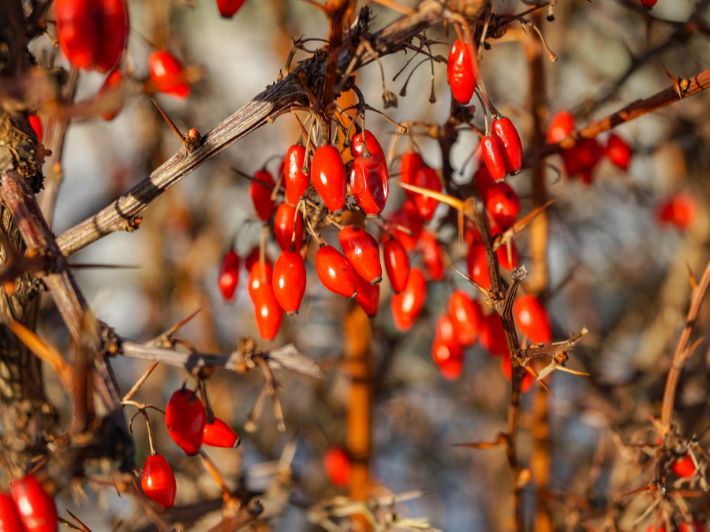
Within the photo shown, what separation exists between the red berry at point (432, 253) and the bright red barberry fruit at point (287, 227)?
358 millimetres

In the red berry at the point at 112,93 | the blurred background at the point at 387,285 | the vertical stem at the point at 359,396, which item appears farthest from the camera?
the blurred background at the point at 387,285

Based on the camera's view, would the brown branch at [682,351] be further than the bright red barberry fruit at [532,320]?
No

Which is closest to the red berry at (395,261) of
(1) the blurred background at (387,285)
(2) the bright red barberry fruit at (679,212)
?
(1) the blurred background at (387,285)

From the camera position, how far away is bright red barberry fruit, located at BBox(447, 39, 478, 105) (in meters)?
1.14

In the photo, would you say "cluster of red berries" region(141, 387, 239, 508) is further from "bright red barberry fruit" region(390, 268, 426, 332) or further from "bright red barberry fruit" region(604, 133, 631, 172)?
"bright red barberry fruit" region(604, 133, 631, 172)

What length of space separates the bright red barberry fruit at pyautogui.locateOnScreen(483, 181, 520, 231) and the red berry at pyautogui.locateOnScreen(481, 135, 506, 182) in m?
0.13

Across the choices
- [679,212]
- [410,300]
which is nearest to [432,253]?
[410,300]

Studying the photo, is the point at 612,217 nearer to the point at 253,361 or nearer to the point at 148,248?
Result: the point at 148,248

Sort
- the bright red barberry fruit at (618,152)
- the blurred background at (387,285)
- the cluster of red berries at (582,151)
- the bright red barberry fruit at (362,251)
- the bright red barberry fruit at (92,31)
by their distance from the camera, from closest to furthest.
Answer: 1. the bright red barberry fruit at (92,31)
2. the bright red barberry fruit at (362,251)
3. the cluster of red berries at (582,151)
4. the bright red barberry fruit at (618,152)
5. the blurred background at (387,285)

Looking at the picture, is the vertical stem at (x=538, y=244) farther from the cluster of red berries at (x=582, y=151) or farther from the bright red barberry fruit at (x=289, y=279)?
the bright red barberry fruit at (x=289, y=279)

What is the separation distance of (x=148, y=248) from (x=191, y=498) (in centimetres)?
125

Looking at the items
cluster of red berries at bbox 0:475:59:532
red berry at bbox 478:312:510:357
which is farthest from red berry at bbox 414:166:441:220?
cluster of red berries at bbox 0:475:59:532

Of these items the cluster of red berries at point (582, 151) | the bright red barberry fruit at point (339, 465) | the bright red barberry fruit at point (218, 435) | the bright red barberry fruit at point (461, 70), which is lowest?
the bright red barberry fruit at point (218, 435)

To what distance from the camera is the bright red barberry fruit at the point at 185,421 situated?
46.1 inches
